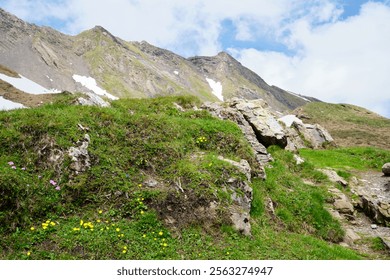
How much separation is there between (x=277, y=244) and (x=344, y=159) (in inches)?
699

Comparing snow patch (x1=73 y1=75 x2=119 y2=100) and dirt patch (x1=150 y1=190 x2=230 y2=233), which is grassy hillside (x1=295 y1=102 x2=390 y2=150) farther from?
snow patch (x1=73 y1=75 x2=119 y2=100)

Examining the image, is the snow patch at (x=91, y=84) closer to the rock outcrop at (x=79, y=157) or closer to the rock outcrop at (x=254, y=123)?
the rock outcrop at (x=254, y=123)

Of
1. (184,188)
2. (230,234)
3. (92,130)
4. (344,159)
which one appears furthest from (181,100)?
(344,159)

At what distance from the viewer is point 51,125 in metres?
11.3

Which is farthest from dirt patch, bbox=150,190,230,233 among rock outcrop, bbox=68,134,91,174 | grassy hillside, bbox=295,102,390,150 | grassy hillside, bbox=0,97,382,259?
grassy hillside, bbox=295,102,390,150

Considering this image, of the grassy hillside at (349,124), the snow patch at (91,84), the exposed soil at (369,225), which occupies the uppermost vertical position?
the snow patch at (91,84)

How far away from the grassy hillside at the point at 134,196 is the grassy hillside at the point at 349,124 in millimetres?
32394

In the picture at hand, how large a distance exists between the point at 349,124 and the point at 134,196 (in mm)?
62024

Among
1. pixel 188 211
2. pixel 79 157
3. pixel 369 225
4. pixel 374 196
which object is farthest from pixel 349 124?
pixel 79 157

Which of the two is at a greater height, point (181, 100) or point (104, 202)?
point (181, 100)

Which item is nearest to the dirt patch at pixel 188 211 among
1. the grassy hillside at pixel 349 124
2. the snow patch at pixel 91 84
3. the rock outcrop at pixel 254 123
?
the rock outcrop at pixel 254 123

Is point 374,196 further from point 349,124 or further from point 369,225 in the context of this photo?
point 349,124

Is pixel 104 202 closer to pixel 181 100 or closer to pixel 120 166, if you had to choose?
pixel 120 166

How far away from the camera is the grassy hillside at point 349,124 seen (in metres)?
45.2
